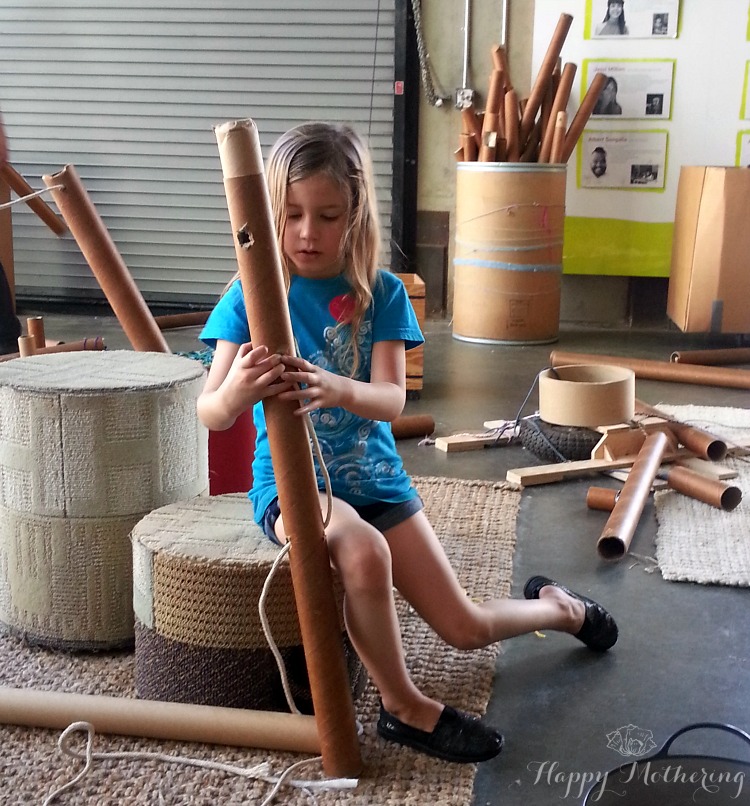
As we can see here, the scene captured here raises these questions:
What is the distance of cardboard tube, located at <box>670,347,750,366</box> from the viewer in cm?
421

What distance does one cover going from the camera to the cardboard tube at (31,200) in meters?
4.83

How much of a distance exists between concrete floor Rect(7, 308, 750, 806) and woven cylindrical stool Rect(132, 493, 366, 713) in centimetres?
32

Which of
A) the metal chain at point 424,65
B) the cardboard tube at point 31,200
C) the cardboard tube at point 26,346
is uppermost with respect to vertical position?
the metal chain at point 424,65

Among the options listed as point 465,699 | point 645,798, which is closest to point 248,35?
point 465,699

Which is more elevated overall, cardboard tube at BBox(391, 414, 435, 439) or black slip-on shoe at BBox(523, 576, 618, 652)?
cardboard tube at BBox(391, 414, 435, 439)

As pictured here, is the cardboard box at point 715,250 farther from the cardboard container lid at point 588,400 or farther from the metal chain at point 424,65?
the cardboard container lid at point 588,400

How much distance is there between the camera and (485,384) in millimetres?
3959

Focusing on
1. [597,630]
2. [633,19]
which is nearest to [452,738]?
[597,630]

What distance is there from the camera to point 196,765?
1430 mm

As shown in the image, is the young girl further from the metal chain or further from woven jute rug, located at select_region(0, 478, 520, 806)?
the metal chain

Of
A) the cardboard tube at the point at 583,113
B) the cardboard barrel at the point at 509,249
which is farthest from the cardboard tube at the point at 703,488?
the cardboard tube at the point at 583,113

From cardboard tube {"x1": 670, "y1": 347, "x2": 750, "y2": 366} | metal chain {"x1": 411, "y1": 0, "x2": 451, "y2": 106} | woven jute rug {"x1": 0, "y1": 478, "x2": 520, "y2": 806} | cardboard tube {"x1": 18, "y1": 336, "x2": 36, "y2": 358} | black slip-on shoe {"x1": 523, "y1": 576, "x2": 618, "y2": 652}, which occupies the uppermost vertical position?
metal chain {"x1": 411, "y1": 0, "x2": 451, "y2": 106}

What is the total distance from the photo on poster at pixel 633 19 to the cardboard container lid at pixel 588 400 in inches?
103

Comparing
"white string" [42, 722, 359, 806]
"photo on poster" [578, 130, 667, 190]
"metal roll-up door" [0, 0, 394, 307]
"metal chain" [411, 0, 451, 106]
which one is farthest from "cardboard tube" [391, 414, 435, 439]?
"metal chain" [411, 0, 451, 106]
